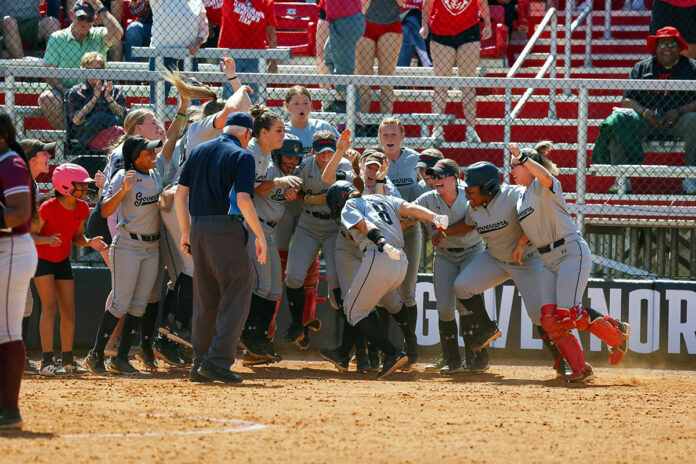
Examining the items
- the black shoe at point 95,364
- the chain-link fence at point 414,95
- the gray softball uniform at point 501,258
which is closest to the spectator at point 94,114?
the chain-link fence at point 414,95

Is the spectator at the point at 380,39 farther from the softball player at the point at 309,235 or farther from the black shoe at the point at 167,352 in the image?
the black shoe at the point at 167,352

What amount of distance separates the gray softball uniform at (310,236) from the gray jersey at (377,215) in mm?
522

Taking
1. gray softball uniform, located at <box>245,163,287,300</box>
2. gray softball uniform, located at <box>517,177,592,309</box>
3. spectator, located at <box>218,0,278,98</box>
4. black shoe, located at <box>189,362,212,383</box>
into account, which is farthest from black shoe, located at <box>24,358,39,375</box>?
spectator, located at <box>218,0,278,98</box>

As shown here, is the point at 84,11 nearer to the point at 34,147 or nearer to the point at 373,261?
the point at 34,147

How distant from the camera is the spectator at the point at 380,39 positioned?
37.8 feet

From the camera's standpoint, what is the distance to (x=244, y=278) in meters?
7.68

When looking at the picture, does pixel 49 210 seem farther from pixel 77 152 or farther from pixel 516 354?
pixel 516 354

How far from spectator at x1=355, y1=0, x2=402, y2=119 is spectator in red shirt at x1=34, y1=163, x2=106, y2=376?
4072 millimetres

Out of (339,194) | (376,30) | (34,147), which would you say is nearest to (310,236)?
(339,194)

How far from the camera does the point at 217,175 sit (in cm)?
757

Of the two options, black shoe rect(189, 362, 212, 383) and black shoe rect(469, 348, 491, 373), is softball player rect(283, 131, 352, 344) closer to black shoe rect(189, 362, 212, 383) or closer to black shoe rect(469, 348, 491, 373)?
black shoe rect(469, 348, 491, 373)

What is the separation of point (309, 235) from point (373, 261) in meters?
0.93

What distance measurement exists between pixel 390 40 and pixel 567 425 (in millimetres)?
6111

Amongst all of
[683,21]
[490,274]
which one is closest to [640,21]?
[683,21]
